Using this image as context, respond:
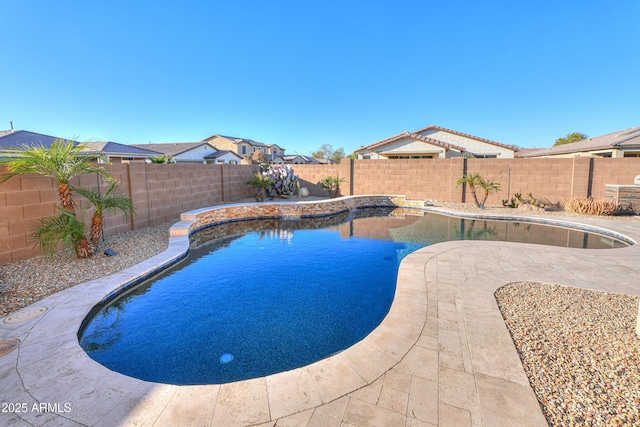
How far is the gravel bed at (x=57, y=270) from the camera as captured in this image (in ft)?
Answer: 15.8

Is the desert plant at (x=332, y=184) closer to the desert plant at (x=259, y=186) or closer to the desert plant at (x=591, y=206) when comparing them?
the desert plant at (x=259, y=186)

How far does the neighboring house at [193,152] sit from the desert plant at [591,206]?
33.6 meters

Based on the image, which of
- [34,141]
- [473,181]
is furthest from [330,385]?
[34,141]

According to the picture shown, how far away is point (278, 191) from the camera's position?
16.9m

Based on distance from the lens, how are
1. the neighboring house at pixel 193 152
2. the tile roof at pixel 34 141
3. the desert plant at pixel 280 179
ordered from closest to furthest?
1. the tile roof at pixel 34 141
2. the desert plant at pixel 280 179
3. the neighboring house at pixel 193 152

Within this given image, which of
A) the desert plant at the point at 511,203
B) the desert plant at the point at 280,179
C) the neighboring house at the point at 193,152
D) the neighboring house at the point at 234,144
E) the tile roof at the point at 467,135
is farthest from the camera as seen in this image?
the neighboring house at the point at 234,144

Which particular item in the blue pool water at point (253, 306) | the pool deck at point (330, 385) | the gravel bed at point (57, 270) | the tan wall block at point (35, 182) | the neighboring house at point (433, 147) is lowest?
the blue pool water at point (253, 306)

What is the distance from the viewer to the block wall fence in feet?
20.3

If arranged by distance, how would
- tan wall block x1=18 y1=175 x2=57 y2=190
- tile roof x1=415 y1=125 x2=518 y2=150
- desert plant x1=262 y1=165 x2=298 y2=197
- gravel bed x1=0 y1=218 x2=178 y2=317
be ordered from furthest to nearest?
tile roof x1=415 y1=125 x2=518 y2=150, desert plant x1=262 y1=165 x2=298 y2=197, tan wall block x1=18 y1=175 x2=57 y2=190, gravel bed x1=0 y1=218 x2=178 y2=317

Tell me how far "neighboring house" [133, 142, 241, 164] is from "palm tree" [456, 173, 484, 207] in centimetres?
2930

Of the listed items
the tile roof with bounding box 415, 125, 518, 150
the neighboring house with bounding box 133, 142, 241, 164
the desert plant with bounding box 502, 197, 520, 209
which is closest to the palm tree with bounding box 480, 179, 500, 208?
the desert plant with bounding box 502, 197, 520, 209

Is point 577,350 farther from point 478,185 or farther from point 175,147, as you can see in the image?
point 175,147

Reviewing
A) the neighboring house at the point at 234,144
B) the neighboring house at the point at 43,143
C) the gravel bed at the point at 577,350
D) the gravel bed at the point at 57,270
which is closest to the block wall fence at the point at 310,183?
the gravel bed at the point at 57,270

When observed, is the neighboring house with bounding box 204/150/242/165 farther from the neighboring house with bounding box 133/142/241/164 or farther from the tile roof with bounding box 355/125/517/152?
the tile roof with bounding box 355/125/517/152
